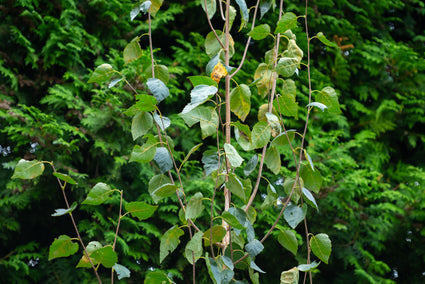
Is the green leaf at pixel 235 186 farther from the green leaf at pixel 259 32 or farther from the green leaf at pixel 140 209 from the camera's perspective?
the green leaf at pixel 259 32

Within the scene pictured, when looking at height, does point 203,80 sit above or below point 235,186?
above

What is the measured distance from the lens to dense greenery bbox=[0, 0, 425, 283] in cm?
220

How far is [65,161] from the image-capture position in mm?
2223

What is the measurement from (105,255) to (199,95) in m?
0.41

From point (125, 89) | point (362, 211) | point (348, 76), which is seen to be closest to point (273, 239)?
point (362, 211)

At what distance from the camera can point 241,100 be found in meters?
1.02

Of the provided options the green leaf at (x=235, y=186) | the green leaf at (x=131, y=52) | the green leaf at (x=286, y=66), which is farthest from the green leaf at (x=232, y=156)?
the green leaf at (x=131, y=52)

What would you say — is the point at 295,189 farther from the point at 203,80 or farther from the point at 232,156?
the point at 203,80

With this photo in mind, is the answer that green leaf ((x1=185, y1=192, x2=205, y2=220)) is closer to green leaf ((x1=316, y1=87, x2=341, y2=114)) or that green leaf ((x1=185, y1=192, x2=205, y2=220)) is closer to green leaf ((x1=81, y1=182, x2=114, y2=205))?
green leaf ((x1=81, y1=182, x2=114, y2=205))

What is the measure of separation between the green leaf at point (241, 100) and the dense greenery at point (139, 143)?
1218 mm

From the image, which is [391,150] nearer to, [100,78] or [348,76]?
[348,76]

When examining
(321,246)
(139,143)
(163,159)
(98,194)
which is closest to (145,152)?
(163,159)

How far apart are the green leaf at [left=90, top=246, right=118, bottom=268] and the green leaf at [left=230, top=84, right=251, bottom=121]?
17.4 inches

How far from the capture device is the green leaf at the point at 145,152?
2.96 feet
